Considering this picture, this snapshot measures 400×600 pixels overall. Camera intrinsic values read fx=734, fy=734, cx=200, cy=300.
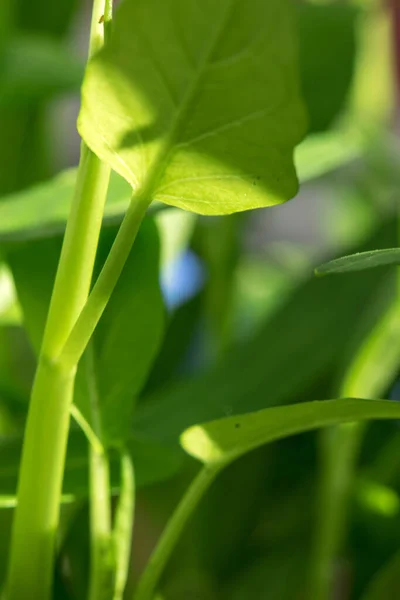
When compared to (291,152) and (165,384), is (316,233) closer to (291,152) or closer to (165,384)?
(165,384)

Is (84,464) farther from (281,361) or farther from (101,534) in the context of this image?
(281,361)

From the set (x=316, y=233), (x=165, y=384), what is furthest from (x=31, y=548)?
(x=316, y=233)

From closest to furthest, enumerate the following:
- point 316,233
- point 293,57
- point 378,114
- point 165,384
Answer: point 293,57, point 165,384, point 378,114, point 316,233

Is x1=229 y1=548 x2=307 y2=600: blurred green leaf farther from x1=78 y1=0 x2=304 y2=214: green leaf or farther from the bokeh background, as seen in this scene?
x1=78 y1=0 x2=304 y2=214: green leaf

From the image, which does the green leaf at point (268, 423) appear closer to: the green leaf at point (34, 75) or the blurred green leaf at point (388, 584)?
the blurred green leaf at point (388, 584)

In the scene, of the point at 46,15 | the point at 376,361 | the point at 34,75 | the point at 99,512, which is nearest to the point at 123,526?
the point at 99,512
